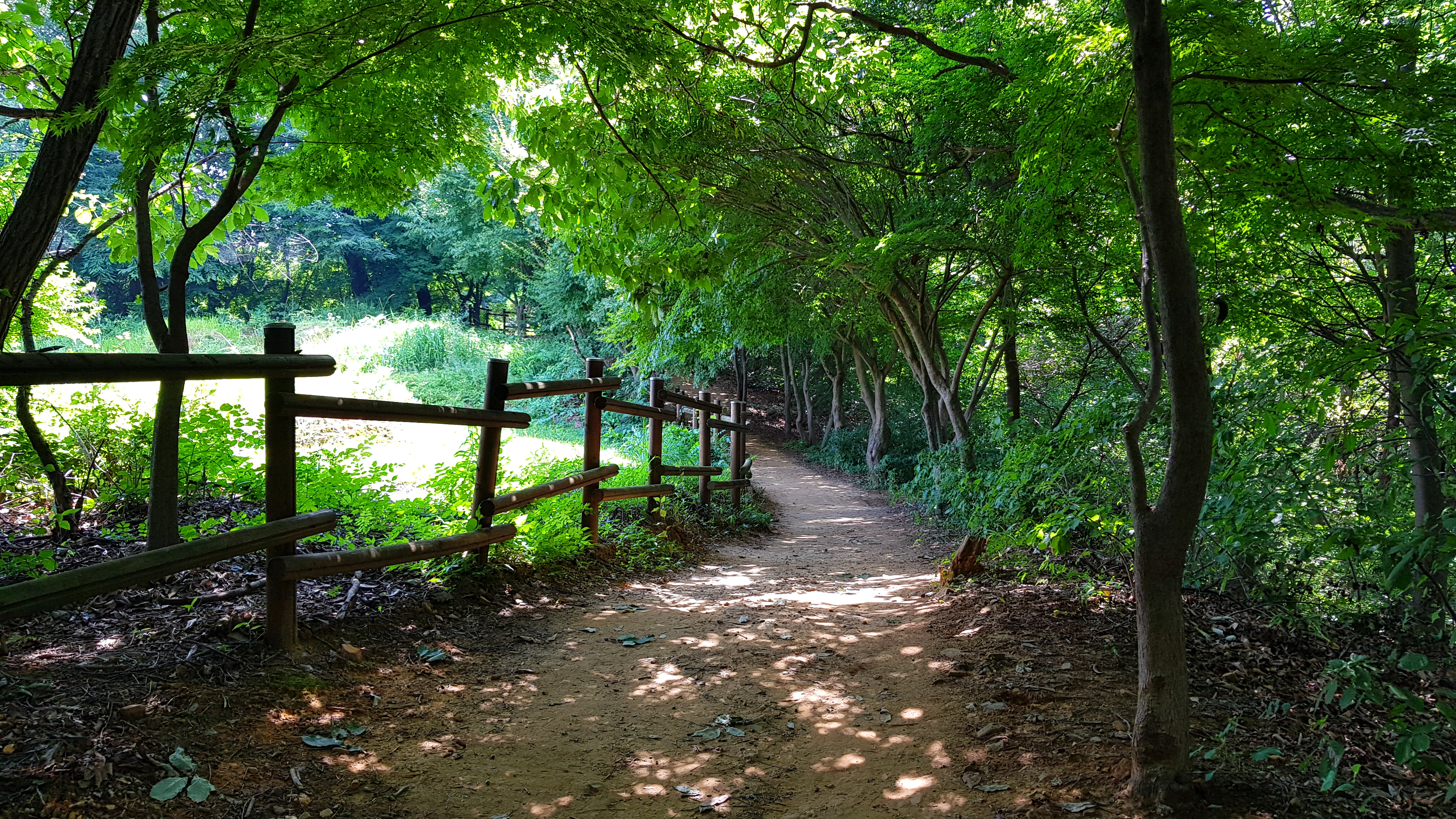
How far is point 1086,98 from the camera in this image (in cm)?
396

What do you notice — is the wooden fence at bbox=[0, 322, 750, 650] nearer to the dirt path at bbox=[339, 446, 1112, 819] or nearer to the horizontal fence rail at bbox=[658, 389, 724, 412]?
the dirt path at bbox=[339, 446, 1112, 819]

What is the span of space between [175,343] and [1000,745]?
472cm

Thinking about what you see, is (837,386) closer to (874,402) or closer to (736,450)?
(874,402)

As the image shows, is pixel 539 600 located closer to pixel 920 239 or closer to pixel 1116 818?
pixel 1116 818

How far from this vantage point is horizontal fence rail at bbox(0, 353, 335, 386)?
2.32 m

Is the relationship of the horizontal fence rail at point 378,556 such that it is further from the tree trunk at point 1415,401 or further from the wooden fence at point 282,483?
the tree trunk at point 1415,401

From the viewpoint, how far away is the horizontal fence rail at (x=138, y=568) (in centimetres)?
232

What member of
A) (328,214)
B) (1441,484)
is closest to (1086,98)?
(1441,484)

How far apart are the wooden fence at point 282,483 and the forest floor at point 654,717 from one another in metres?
0.37

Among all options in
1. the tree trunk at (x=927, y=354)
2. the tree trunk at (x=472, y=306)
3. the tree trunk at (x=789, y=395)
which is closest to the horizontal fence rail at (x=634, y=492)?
the tree trunk at (x=927, y=354)

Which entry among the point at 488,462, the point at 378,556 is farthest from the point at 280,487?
the point at 488,462

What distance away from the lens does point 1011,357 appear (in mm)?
11844

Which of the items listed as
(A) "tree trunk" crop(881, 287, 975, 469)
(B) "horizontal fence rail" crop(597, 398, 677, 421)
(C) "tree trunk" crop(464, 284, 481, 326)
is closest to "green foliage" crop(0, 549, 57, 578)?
(B) "horizontal fence rail" crop(597, 398, 677, 421)

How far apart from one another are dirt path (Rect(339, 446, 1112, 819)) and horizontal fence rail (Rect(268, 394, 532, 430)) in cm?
128
